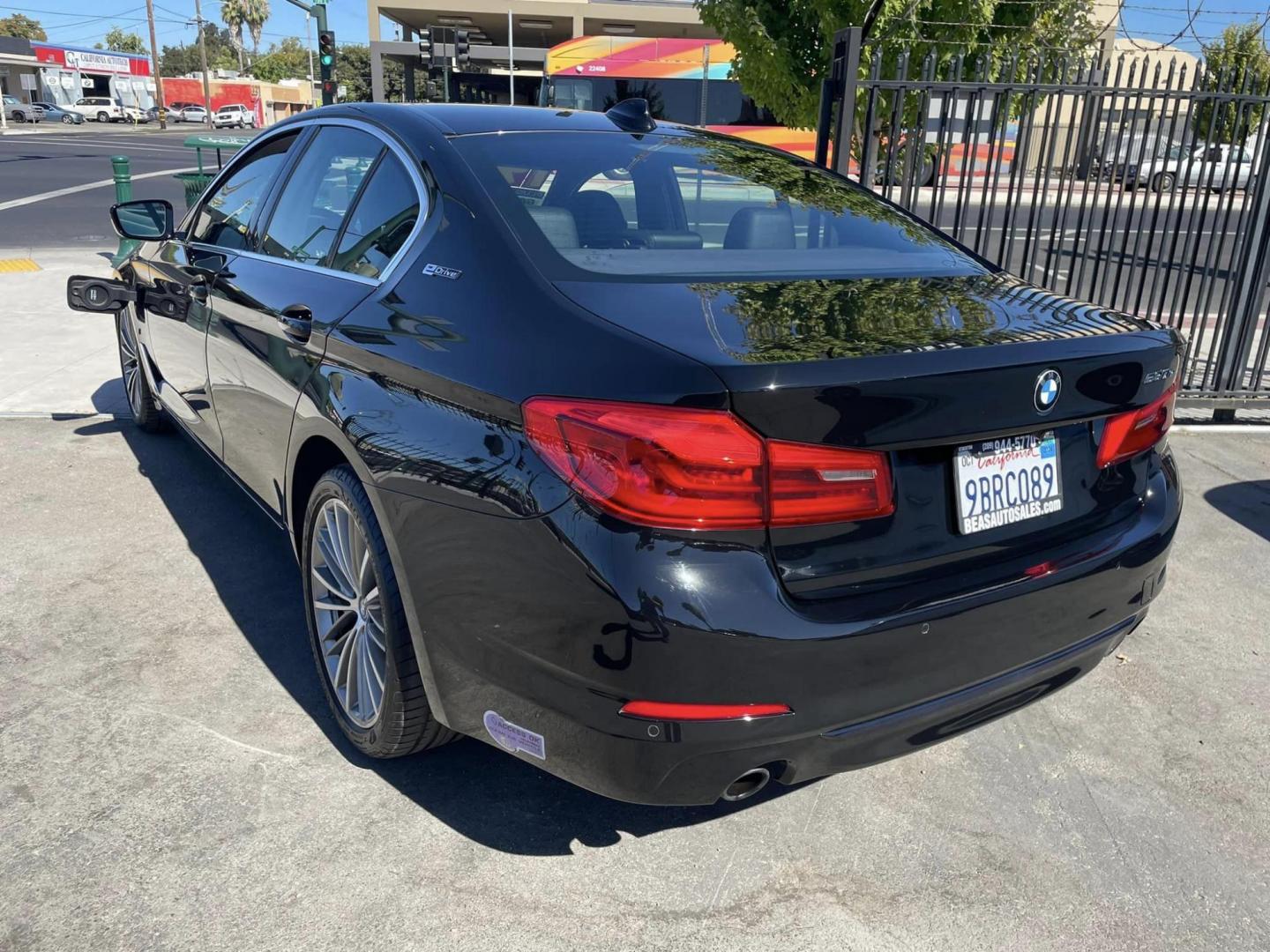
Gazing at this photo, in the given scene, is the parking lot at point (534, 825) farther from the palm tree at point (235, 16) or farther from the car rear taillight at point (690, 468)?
the palm tree at point (235, 16)

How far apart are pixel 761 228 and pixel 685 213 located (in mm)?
251

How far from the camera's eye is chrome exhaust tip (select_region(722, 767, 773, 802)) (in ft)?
6.64

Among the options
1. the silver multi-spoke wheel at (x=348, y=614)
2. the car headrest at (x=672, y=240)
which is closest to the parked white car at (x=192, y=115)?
the silver multi-spoke wheel at (x=348, y=614)

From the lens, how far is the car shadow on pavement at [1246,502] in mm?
4785

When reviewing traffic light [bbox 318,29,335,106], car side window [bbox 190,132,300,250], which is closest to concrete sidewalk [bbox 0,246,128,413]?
car side window [bbox 190,132,300,250]

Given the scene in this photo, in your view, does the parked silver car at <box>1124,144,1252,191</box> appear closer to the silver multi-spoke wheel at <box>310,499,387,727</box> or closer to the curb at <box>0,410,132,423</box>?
the silver multi-spoke wheel at <box>310,499,387,727</box>

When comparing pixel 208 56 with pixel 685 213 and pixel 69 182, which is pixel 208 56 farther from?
pixel 685 213

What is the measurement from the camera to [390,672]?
97.3 inches

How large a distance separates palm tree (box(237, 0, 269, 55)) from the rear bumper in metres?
118

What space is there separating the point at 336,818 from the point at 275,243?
1.84m

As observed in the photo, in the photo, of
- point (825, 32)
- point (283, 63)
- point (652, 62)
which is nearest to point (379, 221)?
point (825, 32)

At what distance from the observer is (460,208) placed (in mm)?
2494

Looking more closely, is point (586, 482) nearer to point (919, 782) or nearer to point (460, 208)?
point (460, 208)

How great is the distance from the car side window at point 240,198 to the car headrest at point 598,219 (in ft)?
4.38
